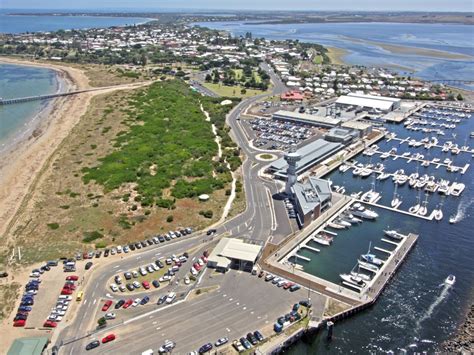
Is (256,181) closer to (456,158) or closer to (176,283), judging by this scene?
(176,283)

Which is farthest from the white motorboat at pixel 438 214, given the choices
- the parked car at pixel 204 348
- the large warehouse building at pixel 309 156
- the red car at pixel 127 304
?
the red car at pixel 127 304

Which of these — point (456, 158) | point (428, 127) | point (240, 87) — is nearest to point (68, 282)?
point (456, 158)

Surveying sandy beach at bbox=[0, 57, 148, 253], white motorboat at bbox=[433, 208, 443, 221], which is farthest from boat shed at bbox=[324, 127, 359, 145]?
sandy beach at bbox=[0, 57, 148, 253]

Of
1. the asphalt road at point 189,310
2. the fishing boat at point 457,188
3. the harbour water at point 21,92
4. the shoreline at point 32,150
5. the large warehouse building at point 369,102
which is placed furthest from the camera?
the large warehouse building at point 369,102

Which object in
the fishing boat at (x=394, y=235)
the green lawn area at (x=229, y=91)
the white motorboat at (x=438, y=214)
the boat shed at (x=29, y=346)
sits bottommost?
the white motorboat at (x=438, y=214)

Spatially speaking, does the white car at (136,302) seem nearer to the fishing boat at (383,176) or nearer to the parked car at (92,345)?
the parked car at (92,345)

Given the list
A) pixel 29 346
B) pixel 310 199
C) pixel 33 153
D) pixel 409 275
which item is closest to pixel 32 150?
pixel 33 153

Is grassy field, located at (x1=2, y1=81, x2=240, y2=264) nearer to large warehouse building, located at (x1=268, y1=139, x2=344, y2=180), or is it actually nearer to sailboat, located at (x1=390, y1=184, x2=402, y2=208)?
large warehouse building, located at (x1=268, y1=139, x2=344, y2=180)

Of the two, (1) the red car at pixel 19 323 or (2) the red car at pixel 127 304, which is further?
(2) the red car at pixel 127 304
